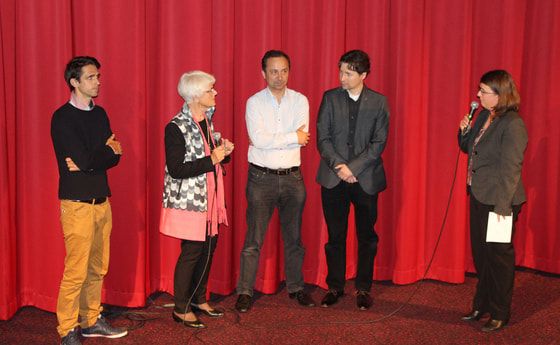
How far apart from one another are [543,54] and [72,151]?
3796 mm

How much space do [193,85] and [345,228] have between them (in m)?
1.51

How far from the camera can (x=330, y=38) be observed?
404 centimetres

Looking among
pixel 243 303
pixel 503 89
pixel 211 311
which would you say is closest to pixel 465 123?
pixel 503 89

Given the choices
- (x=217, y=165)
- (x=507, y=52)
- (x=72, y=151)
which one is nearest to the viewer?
(x=72, y=151)

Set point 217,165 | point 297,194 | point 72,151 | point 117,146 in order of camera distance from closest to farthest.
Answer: point 72,151, point 117,146, point 217,165, point 297,194

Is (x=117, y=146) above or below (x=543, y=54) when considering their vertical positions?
below

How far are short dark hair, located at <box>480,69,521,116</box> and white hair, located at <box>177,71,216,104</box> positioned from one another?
1757mm

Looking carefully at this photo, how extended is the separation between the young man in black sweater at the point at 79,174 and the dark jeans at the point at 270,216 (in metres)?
1.03

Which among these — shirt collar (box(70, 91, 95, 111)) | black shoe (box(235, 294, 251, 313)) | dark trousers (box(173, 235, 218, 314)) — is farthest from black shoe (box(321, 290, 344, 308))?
shirt collar (box(70, 91, 95, 111))

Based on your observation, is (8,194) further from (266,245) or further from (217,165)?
(266,245)

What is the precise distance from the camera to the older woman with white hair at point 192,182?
124 inches

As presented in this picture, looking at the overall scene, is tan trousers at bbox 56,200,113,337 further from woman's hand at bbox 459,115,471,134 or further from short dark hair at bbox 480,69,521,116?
short dark hair at bbox 480,69,521,116

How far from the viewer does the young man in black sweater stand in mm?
2918

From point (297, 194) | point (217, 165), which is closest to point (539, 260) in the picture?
point (297, 194)
